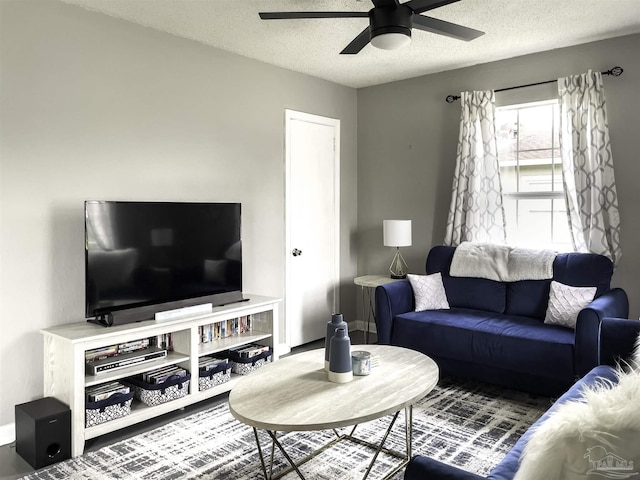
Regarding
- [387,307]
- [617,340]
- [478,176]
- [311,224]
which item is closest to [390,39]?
[617,340]

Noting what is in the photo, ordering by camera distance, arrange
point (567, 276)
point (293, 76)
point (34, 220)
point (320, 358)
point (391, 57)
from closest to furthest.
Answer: point (320, 358) < point (34, 220) < point (567, 276) < point (391, 57) < point (293, 76)

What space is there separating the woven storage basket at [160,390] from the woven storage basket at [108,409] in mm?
125

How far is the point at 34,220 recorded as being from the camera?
3008 mm

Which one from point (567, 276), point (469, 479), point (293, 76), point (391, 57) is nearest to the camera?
point (469, 479)

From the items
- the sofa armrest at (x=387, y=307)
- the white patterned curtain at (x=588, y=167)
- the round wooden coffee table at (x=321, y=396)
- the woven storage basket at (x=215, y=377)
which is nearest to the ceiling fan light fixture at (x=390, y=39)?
the round wooden coffee table at (x=321, y=396)

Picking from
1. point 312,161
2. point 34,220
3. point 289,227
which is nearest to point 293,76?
point 312,161

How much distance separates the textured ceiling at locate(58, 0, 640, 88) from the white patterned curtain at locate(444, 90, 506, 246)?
0.46 metres

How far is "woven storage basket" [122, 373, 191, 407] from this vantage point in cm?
314

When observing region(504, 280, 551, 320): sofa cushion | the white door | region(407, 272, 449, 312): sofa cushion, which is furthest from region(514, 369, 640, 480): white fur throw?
the white door

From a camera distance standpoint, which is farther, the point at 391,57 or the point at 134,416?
the point at 391,57

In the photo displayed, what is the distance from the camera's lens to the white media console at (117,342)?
108 inches

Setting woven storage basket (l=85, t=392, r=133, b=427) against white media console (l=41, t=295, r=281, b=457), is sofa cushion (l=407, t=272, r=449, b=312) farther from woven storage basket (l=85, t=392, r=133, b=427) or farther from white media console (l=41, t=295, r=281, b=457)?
woven storage basket (l=85, t=392, r=133, b=427)

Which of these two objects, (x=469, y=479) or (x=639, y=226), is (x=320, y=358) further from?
(x=639, y=226)

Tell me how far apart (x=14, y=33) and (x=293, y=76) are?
2364 millimetres
